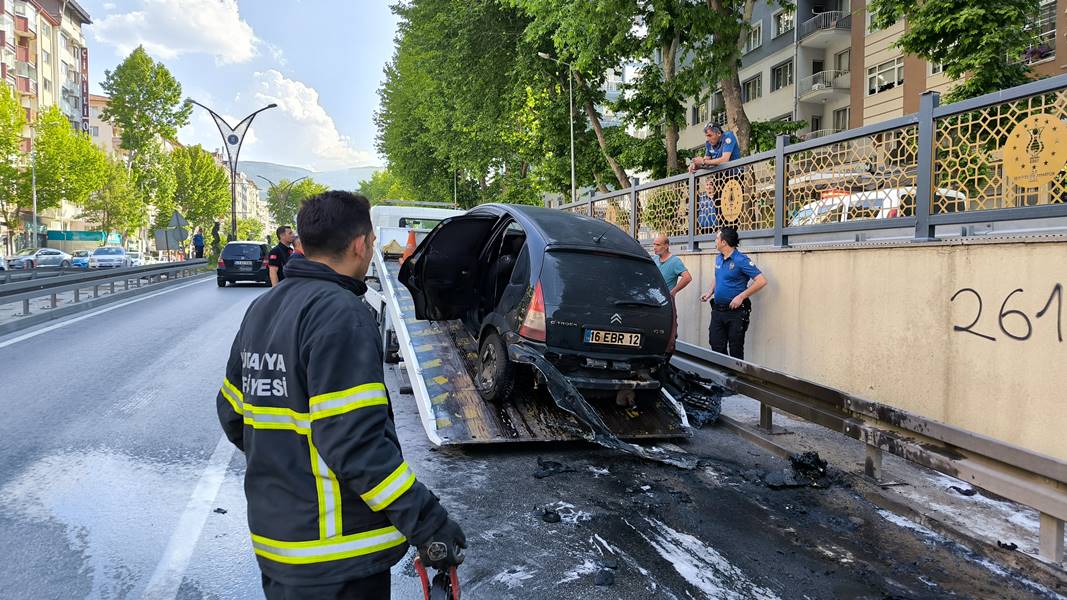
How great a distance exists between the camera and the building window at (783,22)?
35250 millimetres

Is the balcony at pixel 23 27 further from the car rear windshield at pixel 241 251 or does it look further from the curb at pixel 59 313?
the curb at pixel 59 313

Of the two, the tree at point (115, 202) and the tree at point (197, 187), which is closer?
the tree at point (115, 202)

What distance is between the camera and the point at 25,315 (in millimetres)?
12461

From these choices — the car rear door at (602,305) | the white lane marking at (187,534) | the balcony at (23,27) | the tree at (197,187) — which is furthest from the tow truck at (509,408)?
the tree at (197,187)

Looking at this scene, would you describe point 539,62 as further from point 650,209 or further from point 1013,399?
point 1013,399

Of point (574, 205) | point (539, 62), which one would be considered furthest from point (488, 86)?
point (574, 205)

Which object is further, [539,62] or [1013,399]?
[539,62]

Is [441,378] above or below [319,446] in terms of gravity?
below

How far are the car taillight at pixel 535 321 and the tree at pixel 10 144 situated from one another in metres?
45.7

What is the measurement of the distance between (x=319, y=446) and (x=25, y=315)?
13.5m

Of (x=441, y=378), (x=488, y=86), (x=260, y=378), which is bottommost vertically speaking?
(x=441, y=378)

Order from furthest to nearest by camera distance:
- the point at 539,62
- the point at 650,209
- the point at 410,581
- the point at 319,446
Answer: the point at 539,62 → the point at 650,209 → the point at 410,581 → the point at 319,446

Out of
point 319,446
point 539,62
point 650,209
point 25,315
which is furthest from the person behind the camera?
point 539,62

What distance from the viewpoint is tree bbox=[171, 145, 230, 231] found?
76812mm
